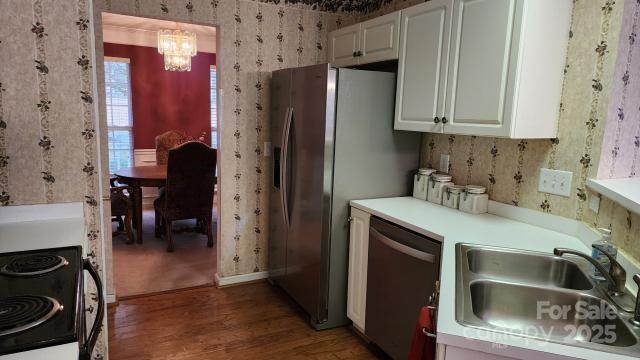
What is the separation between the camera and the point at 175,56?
15.3 ft

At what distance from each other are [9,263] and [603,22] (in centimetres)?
247

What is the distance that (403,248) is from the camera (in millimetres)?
2127

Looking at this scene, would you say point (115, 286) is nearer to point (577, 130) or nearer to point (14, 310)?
point (14, 310)

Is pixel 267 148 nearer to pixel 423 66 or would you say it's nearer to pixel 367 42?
pixel 367 42

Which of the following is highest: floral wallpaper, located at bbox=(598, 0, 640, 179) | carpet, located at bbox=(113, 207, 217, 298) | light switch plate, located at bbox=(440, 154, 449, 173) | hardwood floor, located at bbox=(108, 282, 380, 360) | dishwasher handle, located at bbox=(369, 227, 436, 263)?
floral wallpaper, located at bbox=(598, 0, 640, 179)

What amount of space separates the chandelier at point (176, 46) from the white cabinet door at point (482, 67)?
11.1 feet

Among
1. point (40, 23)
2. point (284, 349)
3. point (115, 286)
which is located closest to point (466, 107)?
point (284, 349)

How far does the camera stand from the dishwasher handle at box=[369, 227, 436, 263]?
1971 millimetres

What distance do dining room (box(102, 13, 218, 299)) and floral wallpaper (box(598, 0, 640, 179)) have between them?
9.54 feet

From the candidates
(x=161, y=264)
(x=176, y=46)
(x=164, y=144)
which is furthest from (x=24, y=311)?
(x=164, y=144)

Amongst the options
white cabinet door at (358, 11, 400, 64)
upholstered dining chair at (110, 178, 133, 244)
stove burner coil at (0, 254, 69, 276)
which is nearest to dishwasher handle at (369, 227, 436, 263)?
white cabinet door at (358, 11, 400, 64)

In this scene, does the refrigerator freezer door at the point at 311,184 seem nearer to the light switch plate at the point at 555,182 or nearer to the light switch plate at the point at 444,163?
the light switch plate at the point at 444,163

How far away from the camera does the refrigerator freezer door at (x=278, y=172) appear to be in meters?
3.05

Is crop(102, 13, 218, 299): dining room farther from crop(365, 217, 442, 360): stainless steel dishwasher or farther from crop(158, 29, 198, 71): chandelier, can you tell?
crop(365, 217, 442, 360): stainless steel dishwasher
